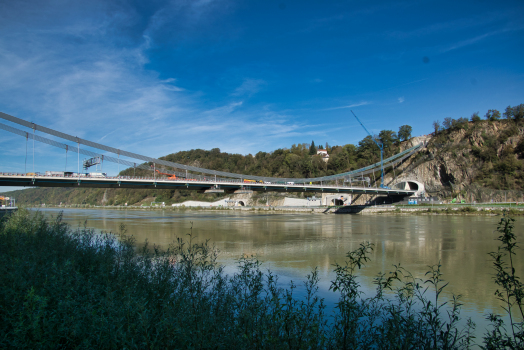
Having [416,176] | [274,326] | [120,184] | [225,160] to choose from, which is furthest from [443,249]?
[225,160]

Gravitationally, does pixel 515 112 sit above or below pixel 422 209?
above

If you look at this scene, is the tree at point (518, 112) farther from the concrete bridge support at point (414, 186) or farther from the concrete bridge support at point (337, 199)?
the concrete bridge support at point (337, 199)

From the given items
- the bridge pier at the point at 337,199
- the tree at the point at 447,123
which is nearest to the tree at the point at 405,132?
the tree at the point at 447,123

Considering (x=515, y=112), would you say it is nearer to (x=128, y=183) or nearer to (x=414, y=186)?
(x=414, y=186)

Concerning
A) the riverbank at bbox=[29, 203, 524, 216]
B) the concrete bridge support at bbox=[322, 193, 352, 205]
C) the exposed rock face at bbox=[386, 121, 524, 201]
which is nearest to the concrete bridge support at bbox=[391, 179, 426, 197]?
the exposed rock face at bbox=[386, 121, 524, 201]

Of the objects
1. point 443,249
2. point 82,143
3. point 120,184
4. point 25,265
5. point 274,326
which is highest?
point 82,143

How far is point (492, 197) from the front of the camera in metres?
53.2

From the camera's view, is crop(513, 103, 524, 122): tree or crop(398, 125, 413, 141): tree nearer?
crop(513, 103, 524, 122): tree

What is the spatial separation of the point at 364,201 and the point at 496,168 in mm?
26486

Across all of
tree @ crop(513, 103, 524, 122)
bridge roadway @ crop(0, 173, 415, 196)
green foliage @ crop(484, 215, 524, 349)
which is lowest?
green foliage @ crop(484, 215, 524, 349)

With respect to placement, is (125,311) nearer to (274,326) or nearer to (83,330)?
(83,330)

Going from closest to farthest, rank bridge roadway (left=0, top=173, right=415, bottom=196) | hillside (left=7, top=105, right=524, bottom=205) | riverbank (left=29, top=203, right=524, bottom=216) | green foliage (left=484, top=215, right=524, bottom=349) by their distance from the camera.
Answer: green foliage (left=484, top=215, right=524, bottom=349)
bridge roadway (left=0, top=173, right=415, bottom=196)
riverbank (left=29, top=203, right=524, bottom=216)
hillside (left=7, top=105, right=524, bottom=205)

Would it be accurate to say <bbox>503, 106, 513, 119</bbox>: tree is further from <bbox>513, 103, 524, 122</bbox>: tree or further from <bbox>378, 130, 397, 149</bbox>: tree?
<bbox>378, 130, 397, 149</bbox>: tree

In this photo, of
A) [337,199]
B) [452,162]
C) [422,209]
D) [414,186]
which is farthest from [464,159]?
[337,199]
